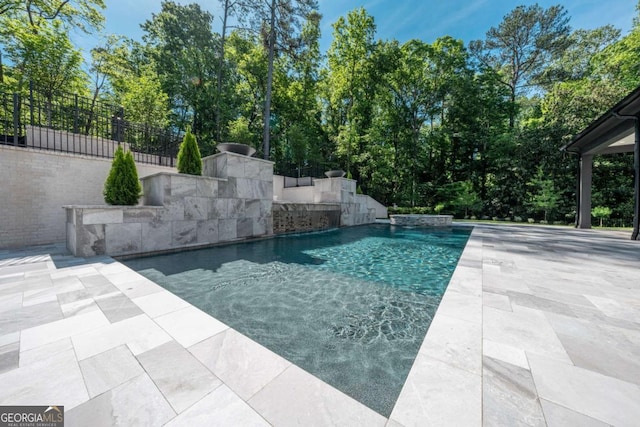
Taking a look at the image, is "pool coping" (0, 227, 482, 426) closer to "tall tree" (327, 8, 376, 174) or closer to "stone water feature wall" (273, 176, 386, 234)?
"stone water feature wall" (273, 176, 386, 234)

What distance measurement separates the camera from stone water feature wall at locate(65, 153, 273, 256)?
4.38m

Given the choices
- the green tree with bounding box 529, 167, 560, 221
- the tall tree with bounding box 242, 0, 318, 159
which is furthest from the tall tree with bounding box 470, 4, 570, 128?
the tall tree with bounding box 242, 0, 318, 159

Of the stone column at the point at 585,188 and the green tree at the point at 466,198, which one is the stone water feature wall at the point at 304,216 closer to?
the stone column at the point at 585,188

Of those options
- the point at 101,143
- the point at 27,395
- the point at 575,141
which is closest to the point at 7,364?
the point at 27,395

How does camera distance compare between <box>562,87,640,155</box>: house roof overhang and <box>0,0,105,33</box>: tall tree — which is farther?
<box>0,0,105,33</box>: tall tree

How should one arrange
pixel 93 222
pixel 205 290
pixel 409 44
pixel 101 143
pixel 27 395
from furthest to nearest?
pixel 409 44, pixel 101 143, pixel 93 222, pixel 205 290, pixel 27 395

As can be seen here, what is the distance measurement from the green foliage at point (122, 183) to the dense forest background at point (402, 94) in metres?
8.61

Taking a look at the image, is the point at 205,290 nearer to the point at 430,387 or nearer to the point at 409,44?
the point at 430,387

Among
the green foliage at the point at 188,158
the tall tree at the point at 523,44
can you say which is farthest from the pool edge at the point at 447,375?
the tall tree at the point at 523,44

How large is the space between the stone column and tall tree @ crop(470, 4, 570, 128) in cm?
1163

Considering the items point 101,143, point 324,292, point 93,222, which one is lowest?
point 324,292

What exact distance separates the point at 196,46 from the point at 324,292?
22.1 meters

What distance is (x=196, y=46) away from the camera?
1712 centimetres

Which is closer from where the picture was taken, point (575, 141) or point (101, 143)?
point (101, 143)
